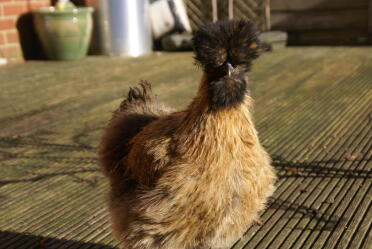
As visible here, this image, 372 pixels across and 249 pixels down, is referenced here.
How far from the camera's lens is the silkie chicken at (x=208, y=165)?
2488 millimetres

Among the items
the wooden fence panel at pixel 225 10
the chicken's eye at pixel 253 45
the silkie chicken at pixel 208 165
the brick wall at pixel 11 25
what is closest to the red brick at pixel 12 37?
the brick wall at pixel 11 25

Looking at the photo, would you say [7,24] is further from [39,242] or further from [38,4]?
[39,242]

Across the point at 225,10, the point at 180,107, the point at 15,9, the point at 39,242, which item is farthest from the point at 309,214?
the point at 225,10

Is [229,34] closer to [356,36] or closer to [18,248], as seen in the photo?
[18,248]

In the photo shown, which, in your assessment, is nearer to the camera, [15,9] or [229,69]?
[229,69]

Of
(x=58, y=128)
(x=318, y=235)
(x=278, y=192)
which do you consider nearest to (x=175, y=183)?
(x=318, y=235)

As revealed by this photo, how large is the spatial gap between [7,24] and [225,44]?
933 cm

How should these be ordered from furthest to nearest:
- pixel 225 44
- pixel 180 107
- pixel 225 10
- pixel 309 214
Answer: pixel 225 10
pixel 180 107
pixel 309 214
pixel 225 44

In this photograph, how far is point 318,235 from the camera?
139 inches

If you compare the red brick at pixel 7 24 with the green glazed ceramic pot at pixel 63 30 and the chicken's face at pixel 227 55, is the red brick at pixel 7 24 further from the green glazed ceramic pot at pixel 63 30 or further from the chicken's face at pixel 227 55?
the chicken's face at pixel 227 55

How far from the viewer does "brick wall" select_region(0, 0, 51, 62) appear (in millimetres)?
10641

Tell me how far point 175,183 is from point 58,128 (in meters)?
3.76

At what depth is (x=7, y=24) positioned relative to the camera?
1074cm

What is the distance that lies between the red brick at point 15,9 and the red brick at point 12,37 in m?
0.39
